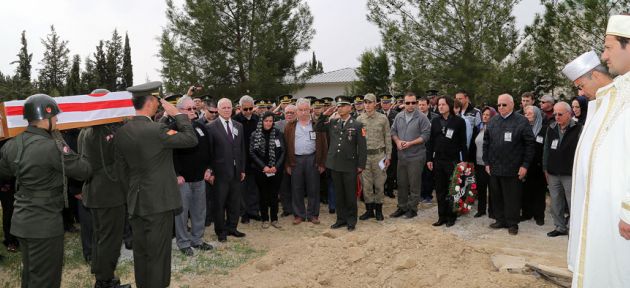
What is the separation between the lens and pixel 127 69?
3120 cm

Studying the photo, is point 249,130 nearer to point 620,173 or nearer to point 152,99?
point 152,99

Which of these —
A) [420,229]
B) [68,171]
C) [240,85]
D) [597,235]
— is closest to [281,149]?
[420,229]

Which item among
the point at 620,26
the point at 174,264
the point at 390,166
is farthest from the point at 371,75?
the point at 620,26

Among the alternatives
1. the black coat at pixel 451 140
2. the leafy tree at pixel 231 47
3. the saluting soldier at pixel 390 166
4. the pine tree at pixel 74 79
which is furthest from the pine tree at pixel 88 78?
the black coat at pixel 451 140

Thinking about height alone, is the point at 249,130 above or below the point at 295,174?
above

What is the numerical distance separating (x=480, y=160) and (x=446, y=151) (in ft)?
2.40

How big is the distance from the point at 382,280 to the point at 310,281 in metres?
0.75

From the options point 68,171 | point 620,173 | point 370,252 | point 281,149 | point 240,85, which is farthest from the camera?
point 240,85

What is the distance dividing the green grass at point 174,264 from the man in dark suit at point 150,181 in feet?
2.94

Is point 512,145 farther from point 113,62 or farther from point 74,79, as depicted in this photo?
point 113,62

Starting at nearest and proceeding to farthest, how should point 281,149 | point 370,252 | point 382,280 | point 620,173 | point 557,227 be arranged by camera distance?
point 620,173 → point 382,280 → point 370,252 → point 557,227 → point 281,149

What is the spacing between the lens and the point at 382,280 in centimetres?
480

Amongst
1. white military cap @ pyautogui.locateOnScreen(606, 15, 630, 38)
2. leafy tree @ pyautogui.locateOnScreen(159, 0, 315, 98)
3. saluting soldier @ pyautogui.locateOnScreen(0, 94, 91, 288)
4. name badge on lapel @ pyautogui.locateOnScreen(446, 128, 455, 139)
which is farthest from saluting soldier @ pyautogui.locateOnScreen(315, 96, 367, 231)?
leafy tree @ pyautogui.locateOnScreen(159, 0, 315, 98)

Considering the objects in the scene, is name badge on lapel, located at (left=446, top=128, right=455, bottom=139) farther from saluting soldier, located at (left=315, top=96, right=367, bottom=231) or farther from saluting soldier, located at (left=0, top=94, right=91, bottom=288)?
saluting soldier, located at (left=0, top=94, right=91, bottom=288)
